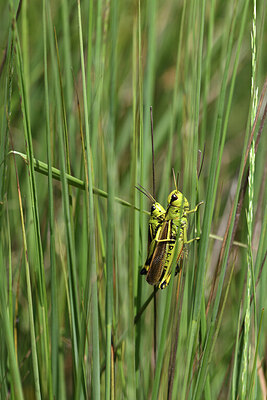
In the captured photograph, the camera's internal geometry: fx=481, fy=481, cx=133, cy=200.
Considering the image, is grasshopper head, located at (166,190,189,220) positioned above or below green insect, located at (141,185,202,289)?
above

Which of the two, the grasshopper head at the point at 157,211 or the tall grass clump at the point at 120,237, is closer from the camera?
the tall grass clump at the point at 120,237

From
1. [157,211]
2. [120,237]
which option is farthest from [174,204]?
[120,237]

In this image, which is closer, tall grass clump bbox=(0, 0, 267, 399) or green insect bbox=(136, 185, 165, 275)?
tall grass clump bbox=(0, 0, 267, 399)

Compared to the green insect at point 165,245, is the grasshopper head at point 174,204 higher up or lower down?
higher up

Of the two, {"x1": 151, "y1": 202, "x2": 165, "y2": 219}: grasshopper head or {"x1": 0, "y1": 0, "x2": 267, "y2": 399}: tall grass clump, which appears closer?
{"x1": 0, "y1": 0, "x2": 267, "y2": 399}: tall grass clump

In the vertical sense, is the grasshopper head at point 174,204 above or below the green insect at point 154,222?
above

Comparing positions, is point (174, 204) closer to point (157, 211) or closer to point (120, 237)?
point (157, 211)

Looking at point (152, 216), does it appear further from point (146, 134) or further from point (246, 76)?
point (246, 76)

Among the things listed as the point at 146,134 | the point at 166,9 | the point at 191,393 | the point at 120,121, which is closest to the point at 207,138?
the point at 120,121

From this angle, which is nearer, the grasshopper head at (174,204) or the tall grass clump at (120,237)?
the tall grass clump at (120,237)
